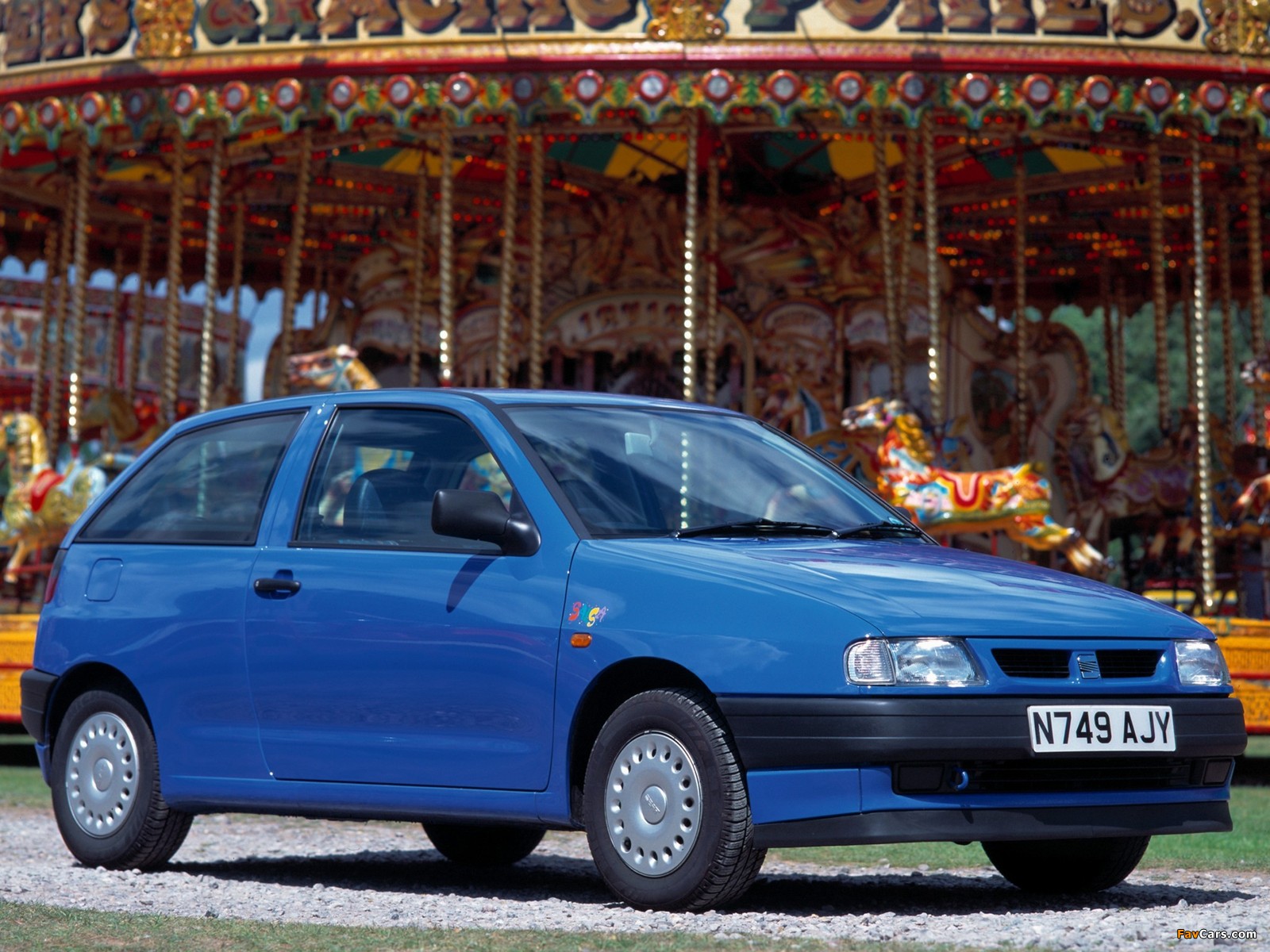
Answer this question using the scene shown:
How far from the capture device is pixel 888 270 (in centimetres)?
1688

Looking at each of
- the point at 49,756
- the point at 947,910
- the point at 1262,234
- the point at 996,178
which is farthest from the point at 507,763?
the point at 1262,234

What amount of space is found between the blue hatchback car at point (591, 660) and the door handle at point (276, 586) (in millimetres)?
17

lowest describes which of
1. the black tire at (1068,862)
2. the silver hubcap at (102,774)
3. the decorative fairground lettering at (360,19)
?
the black tire at (1068,862)

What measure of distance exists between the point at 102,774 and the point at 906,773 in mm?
3341

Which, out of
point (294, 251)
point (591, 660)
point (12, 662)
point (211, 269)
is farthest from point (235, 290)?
point (591, 660)

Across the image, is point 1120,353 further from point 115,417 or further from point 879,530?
point 879,530

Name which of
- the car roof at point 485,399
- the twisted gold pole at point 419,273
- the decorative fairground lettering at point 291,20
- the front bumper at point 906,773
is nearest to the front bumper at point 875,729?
the front bumper at point 906,773

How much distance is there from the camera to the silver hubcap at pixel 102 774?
24.9ft

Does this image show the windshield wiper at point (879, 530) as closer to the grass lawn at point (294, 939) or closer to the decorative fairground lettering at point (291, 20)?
the grass lawn at point (294, 939)

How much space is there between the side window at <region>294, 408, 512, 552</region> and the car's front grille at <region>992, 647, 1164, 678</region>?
181cm

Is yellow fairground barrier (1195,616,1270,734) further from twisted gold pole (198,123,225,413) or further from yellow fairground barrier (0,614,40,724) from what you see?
yellow fairground barrier (0,614,40,724)

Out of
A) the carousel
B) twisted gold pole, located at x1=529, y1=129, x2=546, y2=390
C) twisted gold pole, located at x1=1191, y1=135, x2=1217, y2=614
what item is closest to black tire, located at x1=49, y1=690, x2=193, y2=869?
the carousel

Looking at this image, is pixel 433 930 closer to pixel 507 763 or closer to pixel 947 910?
pixel 507 763

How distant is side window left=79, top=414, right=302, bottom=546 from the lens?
745cm
